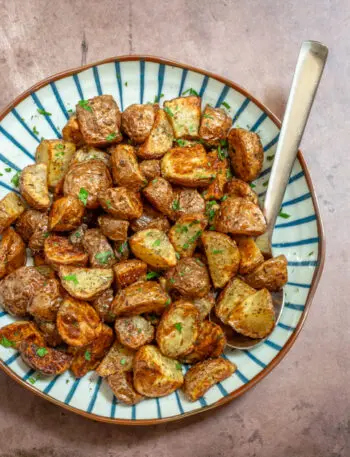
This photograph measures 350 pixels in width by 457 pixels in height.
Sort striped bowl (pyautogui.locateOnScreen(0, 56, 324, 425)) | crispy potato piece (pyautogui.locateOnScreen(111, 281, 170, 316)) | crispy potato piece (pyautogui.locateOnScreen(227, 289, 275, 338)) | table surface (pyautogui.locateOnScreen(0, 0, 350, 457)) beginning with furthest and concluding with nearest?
table surface (pyautogui.locateOnScreen(0, 0, 350, 457)) < striped bowl (pyautogui.locateOnScreen(0, 56, 324, 425)) < crispy potato piece (pyautogui.locateOnScreen(227, 289, 275, 338)) < crispy potato piece (pyautogui.locateOnScreen(111, 281, 170, 316))

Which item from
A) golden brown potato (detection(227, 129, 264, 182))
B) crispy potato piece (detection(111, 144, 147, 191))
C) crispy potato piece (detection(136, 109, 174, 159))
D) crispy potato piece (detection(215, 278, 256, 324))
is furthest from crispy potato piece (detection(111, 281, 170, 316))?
golden brown potato (detection(227, 129, 264, 182))

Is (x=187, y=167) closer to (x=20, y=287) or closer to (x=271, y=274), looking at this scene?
(x=271, y=274)

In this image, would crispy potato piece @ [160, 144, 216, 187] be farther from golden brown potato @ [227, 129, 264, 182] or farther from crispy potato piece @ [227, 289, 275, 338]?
crispy potato piece @ [227, 289, 275, 338]

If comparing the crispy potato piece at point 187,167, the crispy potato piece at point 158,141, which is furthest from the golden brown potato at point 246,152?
the crispy potato piece at point 158,141

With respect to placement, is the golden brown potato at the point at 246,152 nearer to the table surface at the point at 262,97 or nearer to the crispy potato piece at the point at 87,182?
the table surface at the point at 262,97

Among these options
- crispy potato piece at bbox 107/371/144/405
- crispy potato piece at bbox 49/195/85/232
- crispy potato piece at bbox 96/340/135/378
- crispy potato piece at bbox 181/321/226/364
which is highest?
crispy potato piece at bbox 49/195/85/232

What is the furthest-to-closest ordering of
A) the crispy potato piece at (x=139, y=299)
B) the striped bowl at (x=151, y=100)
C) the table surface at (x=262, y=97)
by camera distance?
1. the table surface at (x=262, y=97)
2. the striped bowl at (x=151, y=100)
3. the crispy potato piece at (x=139, y=299)

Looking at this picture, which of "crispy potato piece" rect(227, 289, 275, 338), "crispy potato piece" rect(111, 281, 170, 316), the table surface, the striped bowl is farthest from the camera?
the table surface
